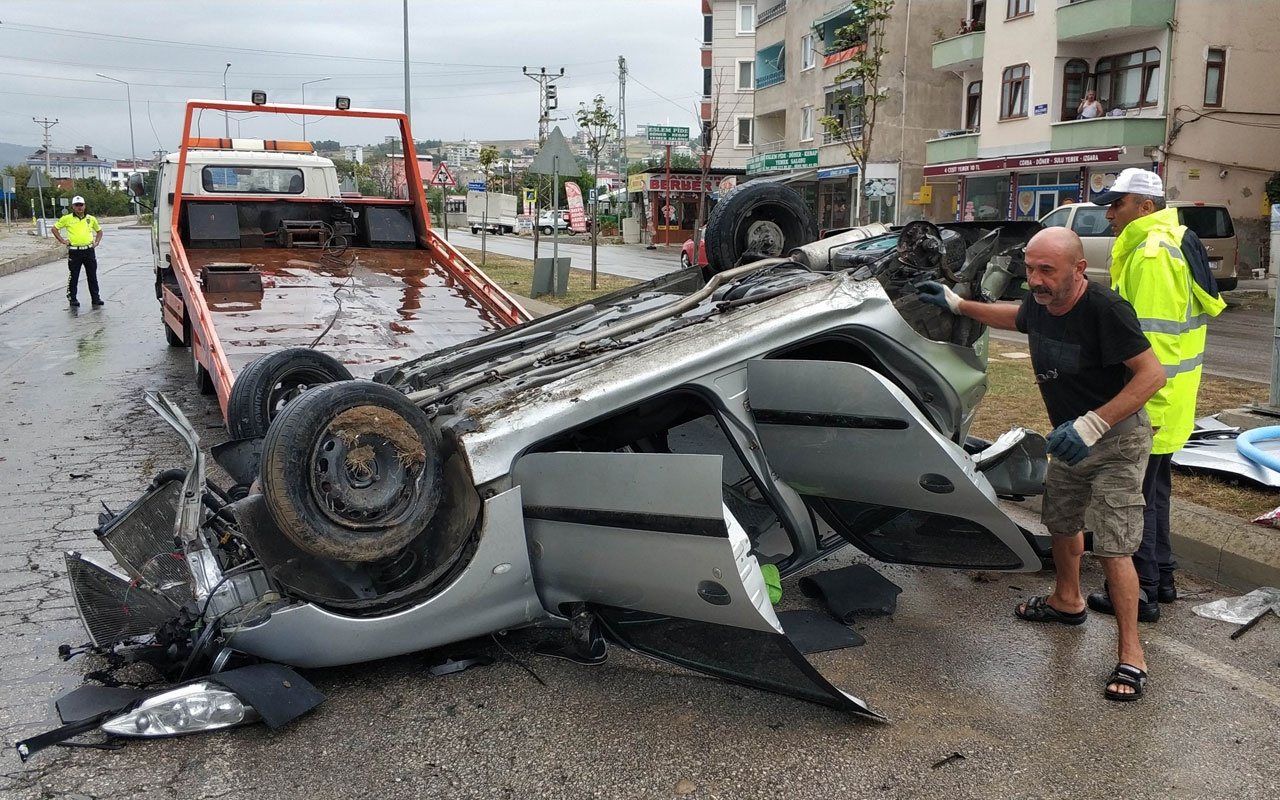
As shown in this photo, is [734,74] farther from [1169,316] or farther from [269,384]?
[1169,316]

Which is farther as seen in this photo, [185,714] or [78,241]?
[78,241]

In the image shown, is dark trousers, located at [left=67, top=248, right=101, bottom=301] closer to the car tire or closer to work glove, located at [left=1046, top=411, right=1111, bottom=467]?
the car tire

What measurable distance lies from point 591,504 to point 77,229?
1551cm

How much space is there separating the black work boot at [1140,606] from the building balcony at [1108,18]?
25279 mm

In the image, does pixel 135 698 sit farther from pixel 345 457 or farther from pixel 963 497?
pixel 963 497

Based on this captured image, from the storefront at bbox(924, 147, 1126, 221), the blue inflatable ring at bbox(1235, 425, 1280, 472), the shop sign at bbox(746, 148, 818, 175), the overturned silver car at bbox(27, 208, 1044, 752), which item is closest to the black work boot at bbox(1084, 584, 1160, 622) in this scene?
the overturned silver car at bbox(27, 208, 1044, 752)

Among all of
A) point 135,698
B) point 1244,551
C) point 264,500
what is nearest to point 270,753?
point 135,698

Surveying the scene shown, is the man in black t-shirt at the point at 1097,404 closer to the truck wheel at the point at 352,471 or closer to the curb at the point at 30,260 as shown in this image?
the truck wheel at the point at 352,471

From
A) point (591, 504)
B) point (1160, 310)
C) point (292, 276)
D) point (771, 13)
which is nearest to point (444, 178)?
point (292, 276)

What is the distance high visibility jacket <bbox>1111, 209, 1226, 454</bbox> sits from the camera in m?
4.07

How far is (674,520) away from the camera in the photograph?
3.12 meters

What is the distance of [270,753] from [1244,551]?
4127 millimetres

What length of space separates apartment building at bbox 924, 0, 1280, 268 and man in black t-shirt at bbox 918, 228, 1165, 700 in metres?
23.9

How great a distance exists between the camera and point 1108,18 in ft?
84.4
